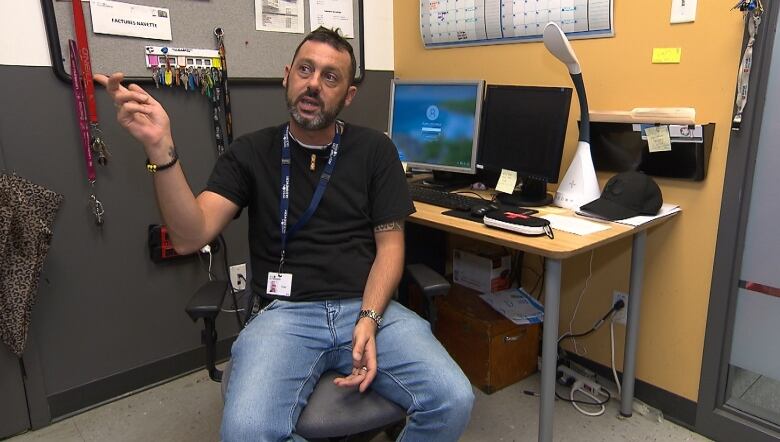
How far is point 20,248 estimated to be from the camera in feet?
5.59

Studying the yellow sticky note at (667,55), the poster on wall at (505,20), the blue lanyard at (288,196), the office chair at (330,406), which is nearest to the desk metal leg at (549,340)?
the office chair at (330,406)

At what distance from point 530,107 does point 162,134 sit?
1.26 meters

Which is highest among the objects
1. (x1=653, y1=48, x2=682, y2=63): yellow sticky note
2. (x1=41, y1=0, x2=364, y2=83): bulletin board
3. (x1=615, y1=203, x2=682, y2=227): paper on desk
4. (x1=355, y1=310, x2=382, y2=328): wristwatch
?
(x1=41, y1=0, x2=364, y2=83): bulletin board

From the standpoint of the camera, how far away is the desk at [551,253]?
1.46m

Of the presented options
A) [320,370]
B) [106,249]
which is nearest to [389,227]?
[320,370]

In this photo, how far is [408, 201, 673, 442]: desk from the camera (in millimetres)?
1465

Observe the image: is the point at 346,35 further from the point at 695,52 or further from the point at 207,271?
the point at 695,52

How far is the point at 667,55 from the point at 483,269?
1.08 metres

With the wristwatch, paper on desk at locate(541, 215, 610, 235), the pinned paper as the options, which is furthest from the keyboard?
the pinned paper

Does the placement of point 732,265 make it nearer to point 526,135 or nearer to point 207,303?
point 526,135

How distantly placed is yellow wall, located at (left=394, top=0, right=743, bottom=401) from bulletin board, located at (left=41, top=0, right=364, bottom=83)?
961mm

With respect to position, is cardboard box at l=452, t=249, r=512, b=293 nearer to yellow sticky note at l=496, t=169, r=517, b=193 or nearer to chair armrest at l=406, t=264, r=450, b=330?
yellow sticky note at l=496, t=169, r=517, b=193

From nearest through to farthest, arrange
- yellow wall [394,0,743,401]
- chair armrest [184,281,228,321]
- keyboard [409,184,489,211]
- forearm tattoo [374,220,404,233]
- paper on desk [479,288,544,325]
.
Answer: chair armrest [184,281,228,321]
forearm tattoo [374,220,404,233]
yellow wall [394,0,743,401]
keyboard [409,184,489,211]
paper on desk [479,288,544,325]

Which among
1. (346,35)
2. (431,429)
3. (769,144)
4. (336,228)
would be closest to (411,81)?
(346,35)
